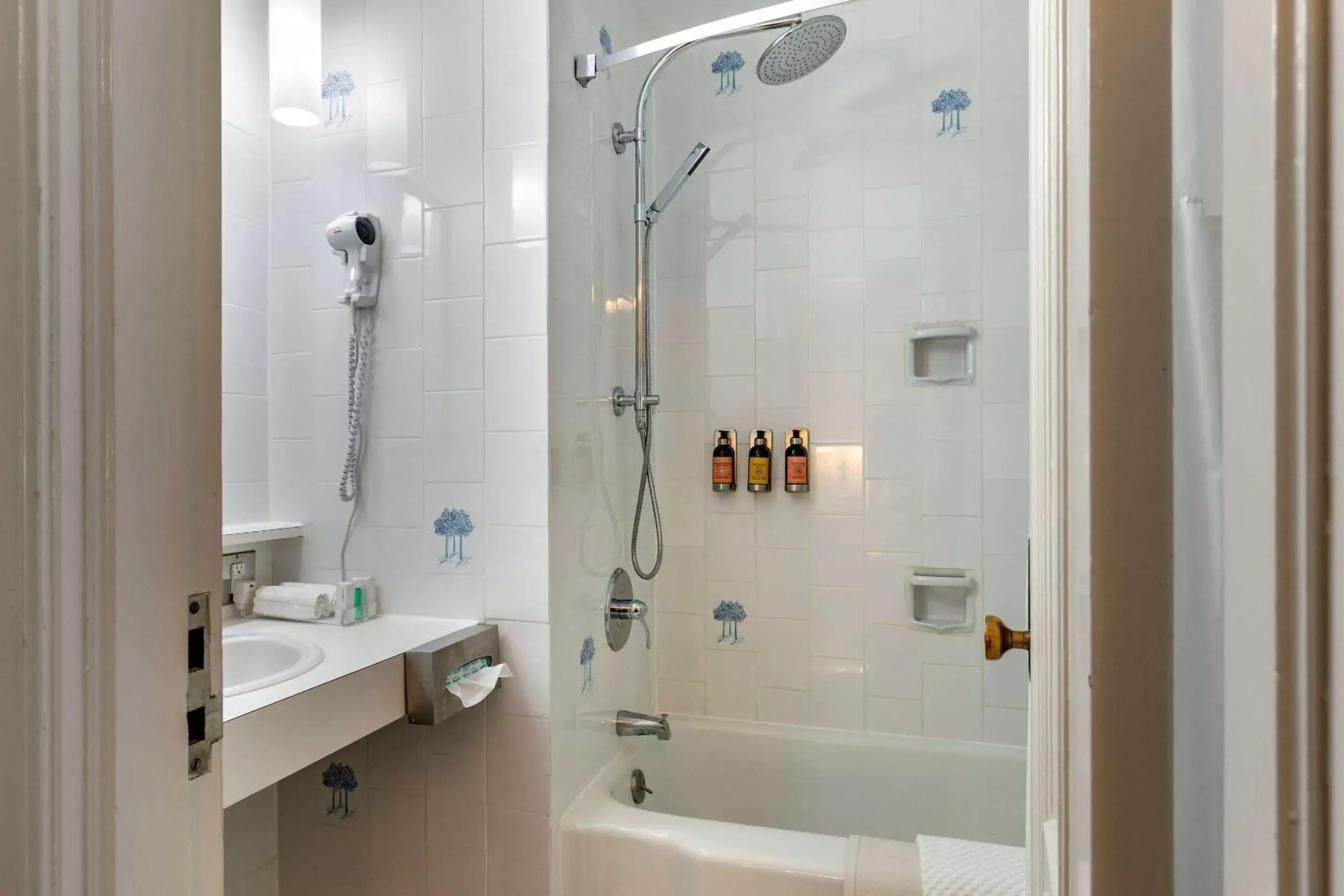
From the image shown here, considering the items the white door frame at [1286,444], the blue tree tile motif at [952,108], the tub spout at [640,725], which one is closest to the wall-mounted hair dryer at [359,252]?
the tub spout at [640,725]

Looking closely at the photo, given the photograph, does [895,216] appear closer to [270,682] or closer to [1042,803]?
[1042,803]

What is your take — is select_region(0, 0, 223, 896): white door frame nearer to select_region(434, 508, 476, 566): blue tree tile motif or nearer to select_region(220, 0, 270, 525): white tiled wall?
select_region(434, 508, 476, 566): blue tree tile motif

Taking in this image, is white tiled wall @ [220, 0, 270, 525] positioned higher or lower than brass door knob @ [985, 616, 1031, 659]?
higher

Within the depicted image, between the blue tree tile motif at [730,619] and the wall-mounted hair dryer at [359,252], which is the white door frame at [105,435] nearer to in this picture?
the wall-mounted hair dryer at [359,252]

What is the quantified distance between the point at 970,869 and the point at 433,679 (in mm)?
956

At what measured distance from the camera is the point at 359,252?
1.53 m

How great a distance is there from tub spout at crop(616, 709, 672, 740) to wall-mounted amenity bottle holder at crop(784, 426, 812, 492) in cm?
70

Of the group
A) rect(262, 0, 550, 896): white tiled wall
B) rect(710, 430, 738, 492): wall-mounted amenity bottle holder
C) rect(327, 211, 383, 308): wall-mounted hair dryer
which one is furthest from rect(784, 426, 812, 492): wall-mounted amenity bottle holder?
rect(327, 211, 383, 308): wall-mounted hair dryer

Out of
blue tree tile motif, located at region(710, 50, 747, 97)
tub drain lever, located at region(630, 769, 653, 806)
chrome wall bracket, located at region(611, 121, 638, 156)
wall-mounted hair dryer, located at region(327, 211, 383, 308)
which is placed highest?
blue tree tile motif, located at region(710, 50, 747, 97)

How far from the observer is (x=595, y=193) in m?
1.69

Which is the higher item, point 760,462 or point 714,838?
point 760,462

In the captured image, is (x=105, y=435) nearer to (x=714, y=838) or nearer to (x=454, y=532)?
(x=454, y=532)

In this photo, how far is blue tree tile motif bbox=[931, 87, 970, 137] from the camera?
1848 mm

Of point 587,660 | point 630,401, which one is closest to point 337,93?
point 630,401
